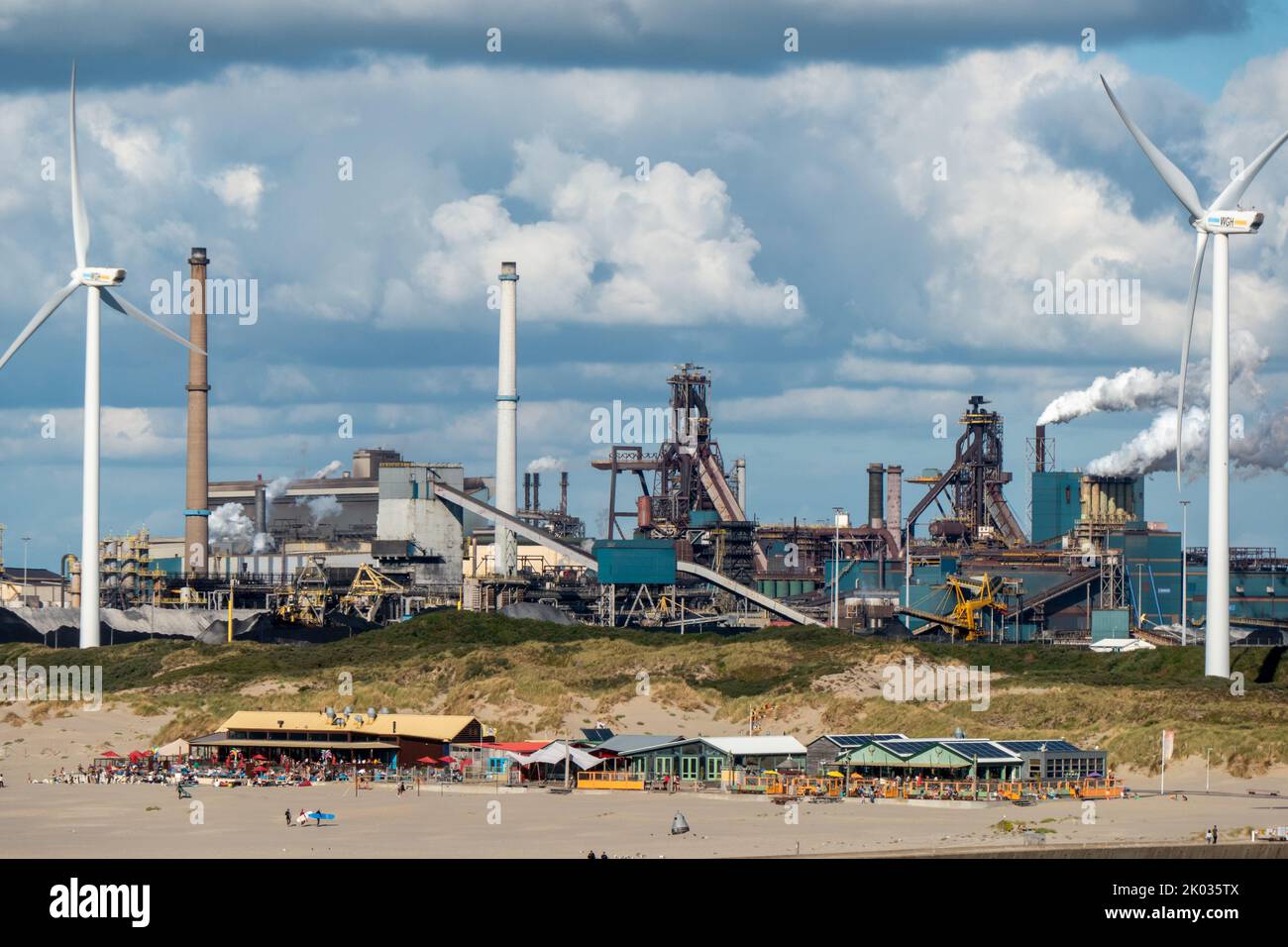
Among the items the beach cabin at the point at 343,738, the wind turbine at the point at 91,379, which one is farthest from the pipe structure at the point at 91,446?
the beach cabin at the point at 343,738

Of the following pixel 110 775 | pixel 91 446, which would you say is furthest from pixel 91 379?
pixel 110 775

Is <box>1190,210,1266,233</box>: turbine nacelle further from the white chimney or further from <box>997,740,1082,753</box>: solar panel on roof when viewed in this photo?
the white chimney

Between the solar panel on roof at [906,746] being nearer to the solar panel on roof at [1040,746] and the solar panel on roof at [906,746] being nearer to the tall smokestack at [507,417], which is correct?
the solar panel on roof at [1040,746]

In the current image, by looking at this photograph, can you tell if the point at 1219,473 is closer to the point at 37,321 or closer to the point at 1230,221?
the point at 1230,221

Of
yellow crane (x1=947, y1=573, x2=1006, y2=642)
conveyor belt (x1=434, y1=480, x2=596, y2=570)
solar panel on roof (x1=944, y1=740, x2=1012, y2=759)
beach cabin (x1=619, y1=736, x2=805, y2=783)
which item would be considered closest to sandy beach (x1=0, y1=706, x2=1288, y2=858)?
beach cabin (x1=619, y1=736, x2=805, y2=783)
